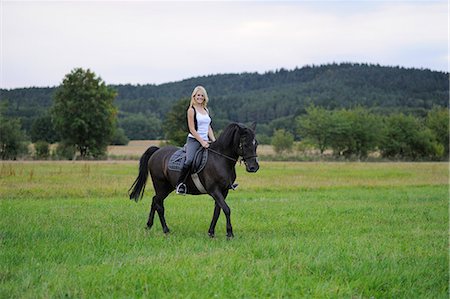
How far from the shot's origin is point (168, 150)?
12.2 m

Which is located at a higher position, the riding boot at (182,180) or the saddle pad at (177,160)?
the saddle pad at (177,160)

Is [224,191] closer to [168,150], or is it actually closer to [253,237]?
[253,237]

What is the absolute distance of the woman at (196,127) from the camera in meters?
11.0

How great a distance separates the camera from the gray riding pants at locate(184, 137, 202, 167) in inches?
432

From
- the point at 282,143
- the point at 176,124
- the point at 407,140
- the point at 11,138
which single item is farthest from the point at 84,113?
the point at 407,140

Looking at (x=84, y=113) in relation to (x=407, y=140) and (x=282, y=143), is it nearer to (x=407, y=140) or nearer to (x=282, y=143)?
(x=282, y=143)

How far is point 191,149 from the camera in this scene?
11.1 m

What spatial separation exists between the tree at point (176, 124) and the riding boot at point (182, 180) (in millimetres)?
59629

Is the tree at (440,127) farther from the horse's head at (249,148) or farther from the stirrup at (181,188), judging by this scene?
the stirrup at (181,188)

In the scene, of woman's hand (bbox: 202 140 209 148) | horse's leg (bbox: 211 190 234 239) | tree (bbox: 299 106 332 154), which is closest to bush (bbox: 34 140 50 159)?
tree (bbox: 299 106 332 154)

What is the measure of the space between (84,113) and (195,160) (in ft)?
177

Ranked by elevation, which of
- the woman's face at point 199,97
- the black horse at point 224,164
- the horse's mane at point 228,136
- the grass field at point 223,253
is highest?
the woman's face at point 199,97

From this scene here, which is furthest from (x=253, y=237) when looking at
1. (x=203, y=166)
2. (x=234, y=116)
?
(x=234, y=116)

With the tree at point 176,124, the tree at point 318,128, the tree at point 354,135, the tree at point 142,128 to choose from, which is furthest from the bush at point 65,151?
the tree at point 142,128
